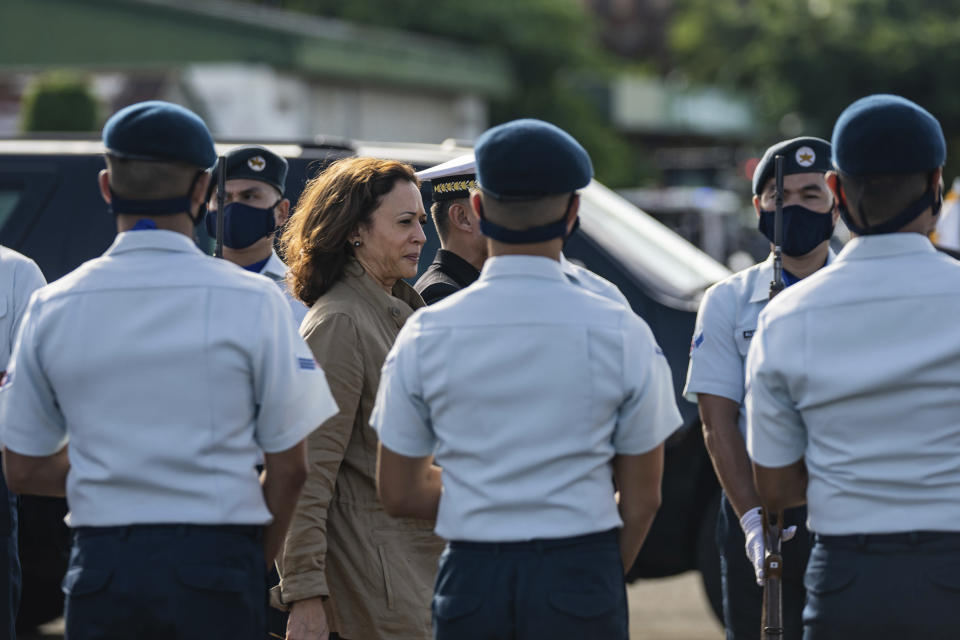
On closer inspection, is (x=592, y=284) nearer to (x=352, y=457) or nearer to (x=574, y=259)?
(x=352, y=457)

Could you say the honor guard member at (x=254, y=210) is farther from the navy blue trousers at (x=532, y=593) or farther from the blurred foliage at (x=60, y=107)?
the blurred foliage at (x=60, y=107)

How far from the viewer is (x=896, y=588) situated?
291 centimetres

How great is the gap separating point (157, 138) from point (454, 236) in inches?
60.3

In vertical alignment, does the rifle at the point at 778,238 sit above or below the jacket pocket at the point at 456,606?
above

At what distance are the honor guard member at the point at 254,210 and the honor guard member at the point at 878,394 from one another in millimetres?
2192

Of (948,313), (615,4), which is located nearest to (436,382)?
(948,313)

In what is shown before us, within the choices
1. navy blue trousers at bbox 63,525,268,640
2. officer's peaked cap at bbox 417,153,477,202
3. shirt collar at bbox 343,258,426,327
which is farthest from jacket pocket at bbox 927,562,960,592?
officer's peaked cap at bbox 417,153,477,202

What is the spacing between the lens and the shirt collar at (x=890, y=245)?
303 centimetres

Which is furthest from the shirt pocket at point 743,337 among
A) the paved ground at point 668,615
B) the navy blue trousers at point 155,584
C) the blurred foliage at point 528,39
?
the blurred foliage at point 528,39

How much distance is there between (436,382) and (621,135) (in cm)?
4522

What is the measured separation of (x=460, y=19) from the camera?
109 feet

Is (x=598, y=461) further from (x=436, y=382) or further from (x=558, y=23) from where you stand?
(x=558, y=23)

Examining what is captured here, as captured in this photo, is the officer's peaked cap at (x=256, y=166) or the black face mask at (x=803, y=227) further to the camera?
the officer's peaked cap at (x=256, y=166)

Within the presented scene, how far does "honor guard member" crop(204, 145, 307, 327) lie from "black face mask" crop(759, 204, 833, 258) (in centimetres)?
165
